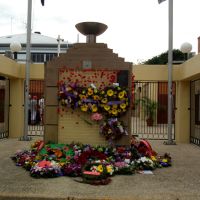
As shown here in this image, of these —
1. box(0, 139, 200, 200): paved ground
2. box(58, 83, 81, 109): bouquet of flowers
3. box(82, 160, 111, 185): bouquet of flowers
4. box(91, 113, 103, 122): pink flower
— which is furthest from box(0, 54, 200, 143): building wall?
box(82, 160, 111, 185): bouquet of flowers

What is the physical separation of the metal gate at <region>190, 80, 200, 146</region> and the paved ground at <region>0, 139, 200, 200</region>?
4392mm

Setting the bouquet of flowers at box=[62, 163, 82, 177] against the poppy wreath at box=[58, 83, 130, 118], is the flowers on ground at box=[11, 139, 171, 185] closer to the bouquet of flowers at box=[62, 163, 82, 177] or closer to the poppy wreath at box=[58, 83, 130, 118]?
the bouquet of flowers at box=[62, 163, 82, 177]

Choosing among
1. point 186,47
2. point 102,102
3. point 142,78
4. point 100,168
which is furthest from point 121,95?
point 186,47

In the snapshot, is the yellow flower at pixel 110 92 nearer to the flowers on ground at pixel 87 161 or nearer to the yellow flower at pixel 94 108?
the yellow flower at pixel 94 108

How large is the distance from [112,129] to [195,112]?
16.6 feet

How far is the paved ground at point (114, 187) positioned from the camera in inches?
Result: 194

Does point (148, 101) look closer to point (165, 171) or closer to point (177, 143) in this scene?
point (177, 143)

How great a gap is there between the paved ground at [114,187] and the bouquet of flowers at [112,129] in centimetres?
122

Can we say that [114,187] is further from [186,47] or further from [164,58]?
[164,58]

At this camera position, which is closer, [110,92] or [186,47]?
[110,92]

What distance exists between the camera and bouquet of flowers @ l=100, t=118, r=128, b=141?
758 centimetres

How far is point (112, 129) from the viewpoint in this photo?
7.55 metres

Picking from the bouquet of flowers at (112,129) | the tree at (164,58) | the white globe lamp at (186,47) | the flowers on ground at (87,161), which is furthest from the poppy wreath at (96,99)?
the tree at (164,58)

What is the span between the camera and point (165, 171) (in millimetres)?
6801
